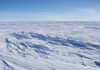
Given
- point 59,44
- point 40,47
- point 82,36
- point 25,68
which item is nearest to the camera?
point 25,68

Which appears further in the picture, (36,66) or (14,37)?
(14,37)

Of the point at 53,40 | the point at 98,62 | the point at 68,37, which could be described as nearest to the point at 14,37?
the point at 53,40

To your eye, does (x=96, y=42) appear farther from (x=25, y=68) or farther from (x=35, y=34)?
(x=25, y=68)

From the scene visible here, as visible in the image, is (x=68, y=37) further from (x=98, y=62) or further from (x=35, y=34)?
(x=98, y=62)

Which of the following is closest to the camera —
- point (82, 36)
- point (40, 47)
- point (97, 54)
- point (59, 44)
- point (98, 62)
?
point (98, 62)

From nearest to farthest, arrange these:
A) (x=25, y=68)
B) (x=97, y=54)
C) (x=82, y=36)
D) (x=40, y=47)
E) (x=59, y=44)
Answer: (x=25, y=68) → (x=97, y=54) → (x=40, y=47) → (x=59, y=44) → (x=82, y=36)

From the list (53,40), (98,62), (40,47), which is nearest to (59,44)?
(53,40)
